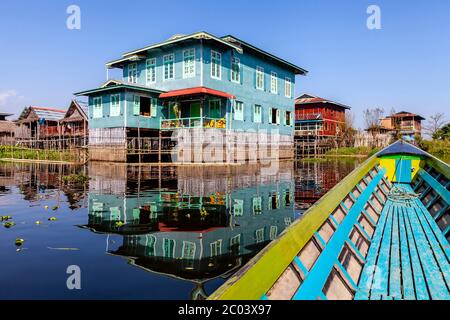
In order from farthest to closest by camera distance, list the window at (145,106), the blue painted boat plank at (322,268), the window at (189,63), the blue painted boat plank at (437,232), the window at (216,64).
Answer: the window at (145,106) < the window at (216,64) < the window at (189,63) < the blue painted boat plank at (437,232) < the blue painted boat plank at (322,268)

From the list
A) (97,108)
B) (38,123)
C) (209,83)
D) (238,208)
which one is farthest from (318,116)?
(238,208)

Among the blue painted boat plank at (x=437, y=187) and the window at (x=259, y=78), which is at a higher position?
the window at (x=259, y=78)

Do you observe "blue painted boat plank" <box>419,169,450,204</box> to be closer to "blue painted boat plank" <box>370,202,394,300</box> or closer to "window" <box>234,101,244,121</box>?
"blue painted boat plank" <box>370,202,394,300</box>

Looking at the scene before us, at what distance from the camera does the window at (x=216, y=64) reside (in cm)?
2520

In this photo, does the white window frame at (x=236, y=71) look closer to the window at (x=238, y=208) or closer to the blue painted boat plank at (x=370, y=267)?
the window at (x=238, y=208)

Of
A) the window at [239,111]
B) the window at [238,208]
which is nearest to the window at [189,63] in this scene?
the window at [239,111]

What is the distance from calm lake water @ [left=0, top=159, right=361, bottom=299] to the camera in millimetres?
4184

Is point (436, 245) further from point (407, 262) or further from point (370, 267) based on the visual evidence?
point (370, 267)

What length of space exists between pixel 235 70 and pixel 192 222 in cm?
2196

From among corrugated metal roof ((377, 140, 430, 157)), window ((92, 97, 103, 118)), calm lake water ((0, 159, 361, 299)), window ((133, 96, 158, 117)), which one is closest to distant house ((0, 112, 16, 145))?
window ((92, 97, 103, 118))

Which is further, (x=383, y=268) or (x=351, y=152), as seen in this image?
(x=351, y=152)

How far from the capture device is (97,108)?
1133 inches

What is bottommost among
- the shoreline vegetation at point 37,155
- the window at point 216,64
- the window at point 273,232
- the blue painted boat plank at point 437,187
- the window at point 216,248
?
the window at point 216,248
